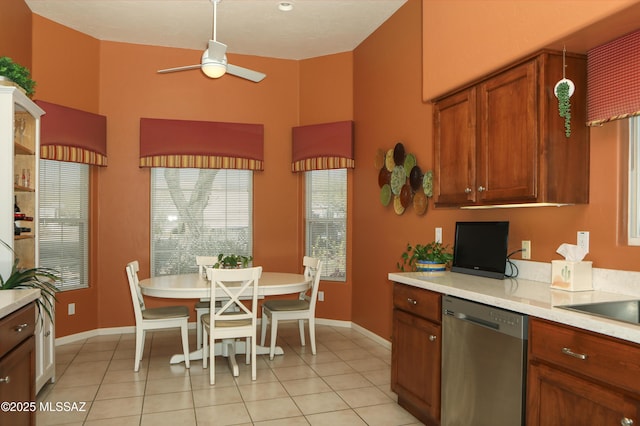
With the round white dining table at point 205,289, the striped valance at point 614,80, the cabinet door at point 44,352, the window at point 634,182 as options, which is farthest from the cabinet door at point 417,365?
the cabinet door at point 44,352

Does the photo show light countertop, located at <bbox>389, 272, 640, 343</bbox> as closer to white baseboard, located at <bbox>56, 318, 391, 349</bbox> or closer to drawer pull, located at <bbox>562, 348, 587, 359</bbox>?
drawer pull, located at <bbox>562, 348, 587, 359</bbox>

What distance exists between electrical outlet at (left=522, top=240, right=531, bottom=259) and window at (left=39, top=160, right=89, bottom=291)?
4.37 metres

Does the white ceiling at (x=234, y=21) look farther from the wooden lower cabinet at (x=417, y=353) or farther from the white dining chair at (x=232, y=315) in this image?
the wooden lower cabinet at (x=417, y=353)

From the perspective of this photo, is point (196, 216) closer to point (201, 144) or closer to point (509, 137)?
point (201, 144)

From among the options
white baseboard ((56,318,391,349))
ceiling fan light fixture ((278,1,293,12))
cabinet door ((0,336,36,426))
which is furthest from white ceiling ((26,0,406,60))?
cabinet door ((0,336,36,426))

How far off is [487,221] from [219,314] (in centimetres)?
212

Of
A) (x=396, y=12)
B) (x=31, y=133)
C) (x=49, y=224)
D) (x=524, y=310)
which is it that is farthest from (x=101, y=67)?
(x=524, y=310)

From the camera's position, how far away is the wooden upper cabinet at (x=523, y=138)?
2.52 meters

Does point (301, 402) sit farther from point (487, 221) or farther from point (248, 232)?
point (248, 232)

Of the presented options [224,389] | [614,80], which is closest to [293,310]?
[224,389]

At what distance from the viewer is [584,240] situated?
103 inches

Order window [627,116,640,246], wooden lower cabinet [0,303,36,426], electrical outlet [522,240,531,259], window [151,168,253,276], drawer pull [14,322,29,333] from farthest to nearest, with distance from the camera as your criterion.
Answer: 1. window [151,168,253,276]
2. electrical outlet [522,240,531,259]
3. window [627,116,640,246]
4. drawer pull [14,322,29,333]
5. wooden lower cabinet [0,303,36,426]

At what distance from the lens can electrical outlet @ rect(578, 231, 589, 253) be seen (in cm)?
261

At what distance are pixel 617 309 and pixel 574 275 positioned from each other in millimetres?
289
